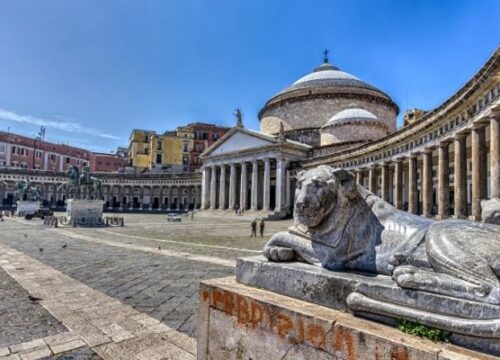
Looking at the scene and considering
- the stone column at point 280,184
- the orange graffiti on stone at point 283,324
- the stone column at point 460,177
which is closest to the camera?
the orange graffiti on stone at point 283,324

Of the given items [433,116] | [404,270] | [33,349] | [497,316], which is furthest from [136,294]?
[433,116]

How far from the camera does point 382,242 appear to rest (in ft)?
7.98

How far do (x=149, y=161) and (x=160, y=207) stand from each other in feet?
47.7

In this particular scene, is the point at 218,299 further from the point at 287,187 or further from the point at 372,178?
the point at 287,187

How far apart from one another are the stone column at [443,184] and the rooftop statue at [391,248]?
1934cm

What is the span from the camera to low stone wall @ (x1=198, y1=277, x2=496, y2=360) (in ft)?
5.73

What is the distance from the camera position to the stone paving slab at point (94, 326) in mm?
3595

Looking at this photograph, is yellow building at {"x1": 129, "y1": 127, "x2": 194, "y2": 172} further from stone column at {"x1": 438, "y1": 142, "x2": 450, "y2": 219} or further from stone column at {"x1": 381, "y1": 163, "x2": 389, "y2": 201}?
stone column at {"x1": 438, "y1": 142, "x2": 450, "y2": 219}

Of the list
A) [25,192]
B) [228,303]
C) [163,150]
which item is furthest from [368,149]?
[163,150]

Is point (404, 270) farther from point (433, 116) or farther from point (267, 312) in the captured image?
point (433, 116)

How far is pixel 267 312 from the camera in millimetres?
2373

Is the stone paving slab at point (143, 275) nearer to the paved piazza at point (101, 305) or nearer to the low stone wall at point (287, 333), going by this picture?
the paved piazza at point (101, 305)

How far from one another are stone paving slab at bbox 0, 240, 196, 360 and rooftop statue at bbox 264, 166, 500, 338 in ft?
6.20

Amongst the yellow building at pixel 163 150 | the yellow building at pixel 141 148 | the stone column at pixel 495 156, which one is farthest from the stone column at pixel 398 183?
the yellow building at pixel 141 148
